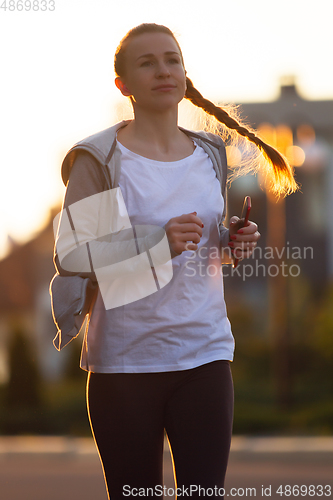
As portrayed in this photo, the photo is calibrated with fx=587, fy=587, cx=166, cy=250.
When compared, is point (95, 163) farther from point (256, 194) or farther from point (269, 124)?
point (256, 194)

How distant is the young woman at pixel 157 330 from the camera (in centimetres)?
143

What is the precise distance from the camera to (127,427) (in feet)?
4.69

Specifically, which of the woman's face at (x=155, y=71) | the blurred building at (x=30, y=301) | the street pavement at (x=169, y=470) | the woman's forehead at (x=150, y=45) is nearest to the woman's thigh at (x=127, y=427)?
the woman's face at (x=155, y=71)

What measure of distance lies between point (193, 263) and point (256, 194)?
1845cm

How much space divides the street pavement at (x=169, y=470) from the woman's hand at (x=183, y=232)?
2630mm

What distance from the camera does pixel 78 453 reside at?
16.6 ft

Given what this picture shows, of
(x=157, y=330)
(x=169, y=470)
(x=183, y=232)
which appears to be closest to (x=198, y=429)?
(x=157, y=330)

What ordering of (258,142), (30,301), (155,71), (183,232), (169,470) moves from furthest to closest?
(30,301) < (169,470) < (258,142) < (155,71) < (183,232)

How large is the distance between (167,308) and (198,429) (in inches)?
12.0

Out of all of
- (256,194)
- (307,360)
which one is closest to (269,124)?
(307,360)

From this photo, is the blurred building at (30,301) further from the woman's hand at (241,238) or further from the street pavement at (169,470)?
the woman's hand at (241,238)

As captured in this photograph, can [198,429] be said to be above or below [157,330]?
below

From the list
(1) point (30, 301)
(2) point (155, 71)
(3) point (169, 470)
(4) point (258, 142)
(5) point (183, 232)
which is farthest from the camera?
(1) point (30, 301)

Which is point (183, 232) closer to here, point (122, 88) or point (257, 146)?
point (122, 88)
